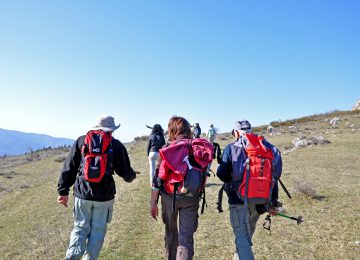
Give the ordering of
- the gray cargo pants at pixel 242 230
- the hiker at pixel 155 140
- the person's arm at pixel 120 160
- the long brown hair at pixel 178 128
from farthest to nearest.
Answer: the hiker at pixel 155 140 < the person's arm at pixel 120 160 < the long brown hair at pixel 178 128 < the gray cargo pants at pixel 242 230

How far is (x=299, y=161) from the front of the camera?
2095 cm

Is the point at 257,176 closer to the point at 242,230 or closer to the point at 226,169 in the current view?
the point at 226,169

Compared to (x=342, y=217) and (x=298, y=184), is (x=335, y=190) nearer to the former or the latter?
(x=298, y=184)

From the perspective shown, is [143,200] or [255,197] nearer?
[255,197]

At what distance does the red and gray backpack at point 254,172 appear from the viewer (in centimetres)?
574

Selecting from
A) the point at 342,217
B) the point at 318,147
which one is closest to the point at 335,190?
the point at 342,217

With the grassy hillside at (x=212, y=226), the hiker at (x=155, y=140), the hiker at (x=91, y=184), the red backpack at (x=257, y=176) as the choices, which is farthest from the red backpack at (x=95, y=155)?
the hiker at (x=155, y=140)

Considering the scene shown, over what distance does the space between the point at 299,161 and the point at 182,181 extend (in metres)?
16.7

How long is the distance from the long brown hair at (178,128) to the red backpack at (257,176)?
0.98 metres

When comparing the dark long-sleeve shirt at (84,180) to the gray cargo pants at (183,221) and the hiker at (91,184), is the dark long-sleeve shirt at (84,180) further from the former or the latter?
the gray cargo pants at (183,221)

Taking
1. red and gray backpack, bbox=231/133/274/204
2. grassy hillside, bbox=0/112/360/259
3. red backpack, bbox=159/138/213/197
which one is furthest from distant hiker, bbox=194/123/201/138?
red backpack, bbox=159/138/213/197

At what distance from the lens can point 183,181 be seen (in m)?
5.61

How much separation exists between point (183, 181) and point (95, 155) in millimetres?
1398

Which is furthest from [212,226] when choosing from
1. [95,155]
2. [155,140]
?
[95,155]
